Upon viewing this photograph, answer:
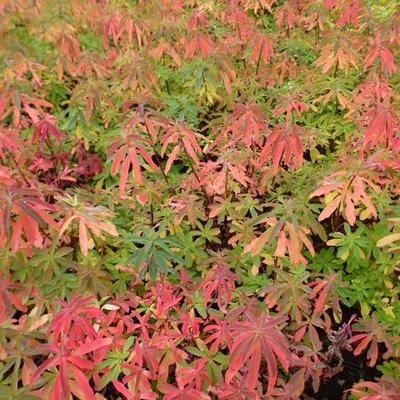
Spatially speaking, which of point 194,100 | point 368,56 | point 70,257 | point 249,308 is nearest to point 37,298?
point 70,257

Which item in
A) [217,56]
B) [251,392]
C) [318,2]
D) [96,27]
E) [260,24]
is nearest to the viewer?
[251,392]

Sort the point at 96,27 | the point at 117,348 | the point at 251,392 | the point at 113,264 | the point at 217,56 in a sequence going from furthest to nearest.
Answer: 1. the point at 96,27
2. the point at 217,56
3. the point at 113,264
4. the point at 117,348
5. the point at 251,392

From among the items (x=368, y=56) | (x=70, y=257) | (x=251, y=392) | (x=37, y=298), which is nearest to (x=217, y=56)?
(x=368, y=56)

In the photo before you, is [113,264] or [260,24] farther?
[260,24]

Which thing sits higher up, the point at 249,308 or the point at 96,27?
the point at 96,27

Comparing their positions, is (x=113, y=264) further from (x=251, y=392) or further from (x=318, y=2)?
(x=318, y=2)

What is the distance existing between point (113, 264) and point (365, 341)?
50.8 inches

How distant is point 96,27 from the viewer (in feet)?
13.7

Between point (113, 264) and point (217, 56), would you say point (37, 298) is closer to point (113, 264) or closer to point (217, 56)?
point (113, 264)

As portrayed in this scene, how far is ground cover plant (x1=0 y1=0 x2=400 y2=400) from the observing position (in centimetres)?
165

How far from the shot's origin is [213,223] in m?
2.50

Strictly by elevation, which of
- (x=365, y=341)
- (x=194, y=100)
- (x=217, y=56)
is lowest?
(x=365, y=341)

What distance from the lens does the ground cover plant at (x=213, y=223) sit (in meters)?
1.65

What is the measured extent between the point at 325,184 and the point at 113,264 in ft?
3.86
